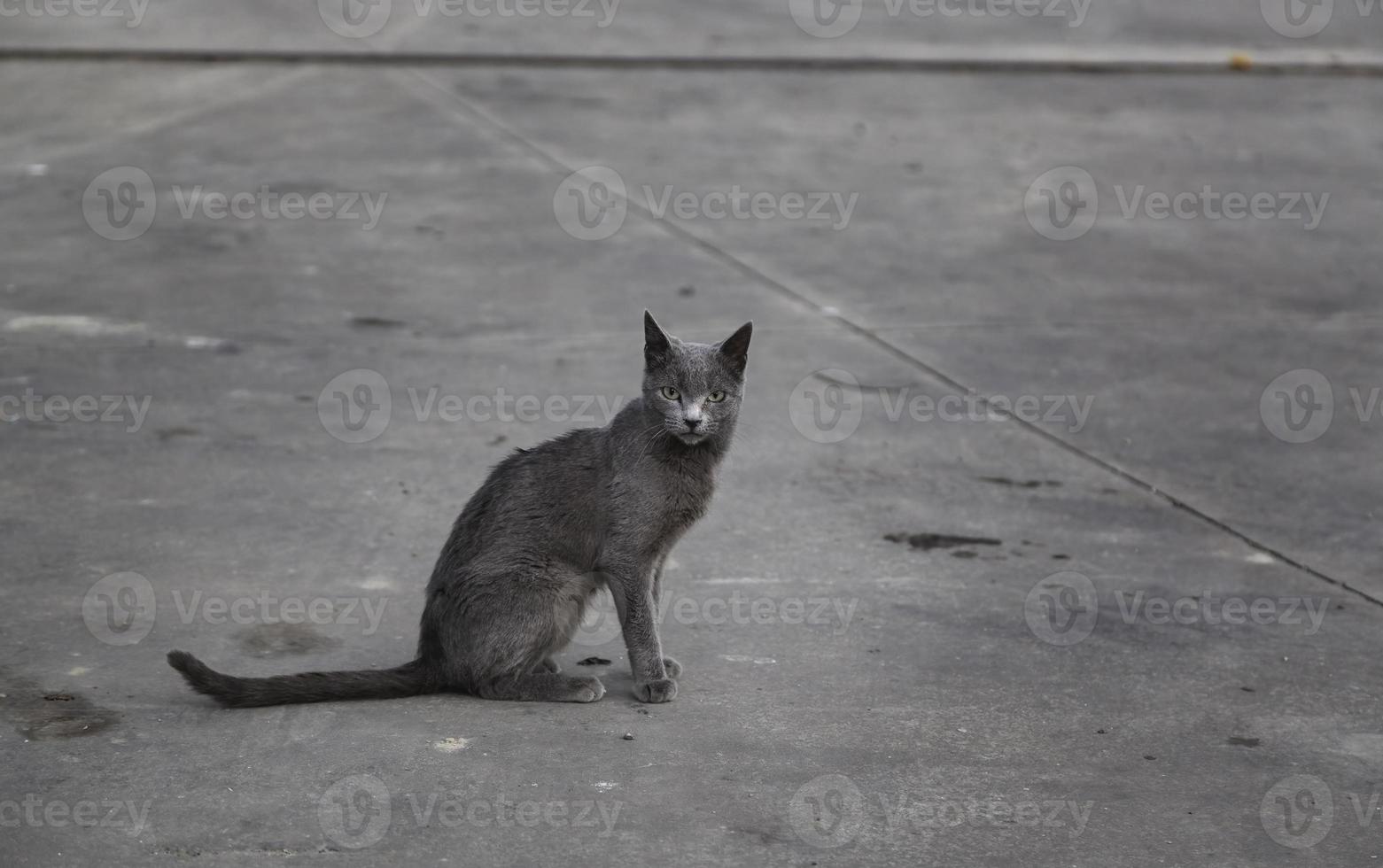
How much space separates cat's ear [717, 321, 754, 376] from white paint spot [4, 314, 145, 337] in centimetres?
416

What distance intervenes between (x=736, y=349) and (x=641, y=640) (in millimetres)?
919

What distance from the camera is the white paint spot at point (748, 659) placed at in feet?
16.8

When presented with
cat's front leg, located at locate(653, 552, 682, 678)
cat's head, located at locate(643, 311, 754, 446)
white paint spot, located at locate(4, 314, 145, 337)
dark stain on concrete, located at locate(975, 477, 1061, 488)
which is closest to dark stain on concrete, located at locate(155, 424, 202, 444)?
white paint spot, located at locate(4, 314, 145, 337)

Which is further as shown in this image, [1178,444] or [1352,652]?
[1178,444]

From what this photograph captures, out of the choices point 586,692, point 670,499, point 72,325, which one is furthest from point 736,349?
point 72,325

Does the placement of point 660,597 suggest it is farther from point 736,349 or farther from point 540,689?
point 736,349

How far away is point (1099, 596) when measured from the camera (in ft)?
18.6

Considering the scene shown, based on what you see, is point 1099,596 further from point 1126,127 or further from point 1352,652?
point 1126,127

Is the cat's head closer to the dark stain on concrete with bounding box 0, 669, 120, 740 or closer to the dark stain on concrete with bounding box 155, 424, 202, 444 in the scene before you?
the dark stain on concrete with bounding box 0, 669, 120, 740

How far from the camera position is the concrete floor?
4.23 meters

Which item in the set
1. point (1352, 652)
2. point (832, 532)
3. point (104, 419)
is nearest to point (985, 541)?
point (832, 532)

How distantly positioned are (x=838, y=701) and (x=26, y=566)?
2.81 m

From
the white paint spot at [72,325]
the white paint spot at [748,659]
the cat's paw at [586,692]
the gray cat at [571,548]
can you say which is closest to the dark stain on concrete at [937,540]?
the white paint spot at [748,659]

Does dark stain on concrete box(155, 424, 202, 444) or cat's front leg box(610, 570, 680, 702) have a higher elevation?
dark stain on concrete box(155, 424, 202, 444)
